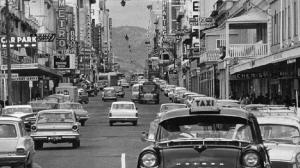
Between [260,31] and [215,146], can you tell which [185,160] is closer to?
[215,146]

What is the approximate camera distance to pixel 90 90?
137000mm

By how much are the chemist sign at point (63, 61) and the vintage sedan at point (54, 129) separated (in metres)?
106

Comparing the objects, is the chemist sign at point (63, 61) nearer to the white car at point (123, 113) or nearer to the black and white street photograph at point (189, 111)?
the black and white street photograph at point (189, 111)

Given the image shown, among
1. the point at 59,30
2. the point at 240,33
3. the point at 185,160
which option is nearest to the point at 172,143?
the point at 185,160

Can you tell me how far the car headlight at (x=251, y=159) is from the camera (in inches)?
469

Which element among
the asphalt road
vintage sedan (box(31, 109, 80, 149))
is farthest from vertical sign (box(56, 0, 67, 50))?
vintage sedan (box(31, 109, 80, 149))

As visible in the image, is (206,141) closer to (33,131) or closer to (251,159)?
(251,159)

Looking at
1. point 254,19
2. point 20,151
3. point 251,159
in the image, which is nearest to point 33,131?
point 20,151

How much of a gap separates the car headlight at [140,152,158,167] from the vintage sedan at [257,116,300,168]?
4.65 m

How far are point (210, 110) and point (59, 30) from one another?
15260 cm

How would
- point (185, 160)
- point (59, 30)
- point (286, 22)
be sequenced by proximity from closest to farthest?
point (185, 160) → point (286, 22) → point (59, 30)

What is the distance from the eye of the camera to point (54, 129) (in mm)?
32438

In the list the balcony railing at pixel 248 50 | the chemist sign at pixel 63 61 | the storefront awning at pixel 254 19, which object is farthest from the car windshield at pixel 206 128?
the chemist sign at pixel 63 61

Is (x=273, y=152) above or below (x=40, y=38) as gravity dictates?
below
